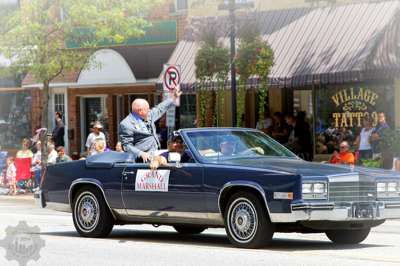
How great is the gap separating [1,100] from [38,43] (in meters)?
10.2

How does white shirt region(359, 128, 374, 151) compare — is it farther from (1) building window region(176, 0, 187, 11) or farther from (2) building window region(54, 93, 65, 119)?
(2) building window region(54, 93, 65, 119)

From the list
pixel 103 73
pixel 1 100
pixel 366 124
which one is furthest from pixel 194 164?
pixel 1 100

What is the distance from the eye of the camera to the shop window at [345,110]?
24.5 m

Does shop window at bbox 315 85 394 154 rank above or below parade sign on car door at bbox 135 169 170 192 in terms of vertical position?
above

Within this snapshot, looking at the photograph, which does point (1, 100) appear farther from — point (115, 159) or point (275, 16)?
point (115, 159)

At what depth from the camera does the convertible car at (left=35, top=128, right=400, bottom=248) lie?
12094 millimetres

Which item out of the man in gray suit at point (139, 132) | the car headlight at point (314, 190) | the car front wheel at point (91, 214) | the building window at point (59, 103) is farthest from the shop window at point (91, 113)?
the car headlight at point (314, 190)

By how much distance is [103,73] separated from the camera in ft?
98.6

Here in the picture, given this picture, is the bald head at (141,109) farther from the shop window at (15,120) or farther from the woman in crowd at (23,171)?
the shop window at (15,120)

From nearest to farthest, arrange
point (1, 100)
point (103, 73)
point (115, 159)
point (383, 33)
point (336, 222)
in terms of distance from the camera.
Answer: point (336, 222) < point (115, 159) < point (383, 33) < point (103, 73) < point (1, 100)

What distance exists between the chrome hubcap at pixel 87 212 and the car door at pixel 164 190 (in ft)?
2.14

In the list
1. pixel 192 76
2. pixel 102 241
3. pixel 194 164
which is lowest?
pixel 102 241

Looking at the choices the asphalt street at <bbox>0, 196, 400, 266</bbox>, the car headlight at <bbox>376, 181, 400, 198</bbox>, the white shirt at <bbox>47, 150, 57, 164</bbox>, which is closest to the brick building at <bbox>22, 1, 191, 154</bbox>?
the white shirt at <bbox>47, 150, 57, 164</bbox>

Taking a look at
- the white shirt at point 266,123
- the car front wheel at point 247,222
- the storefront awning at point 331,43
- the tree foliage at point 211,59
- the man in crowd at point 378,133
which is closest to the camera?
the car front wheel at point 247,222
